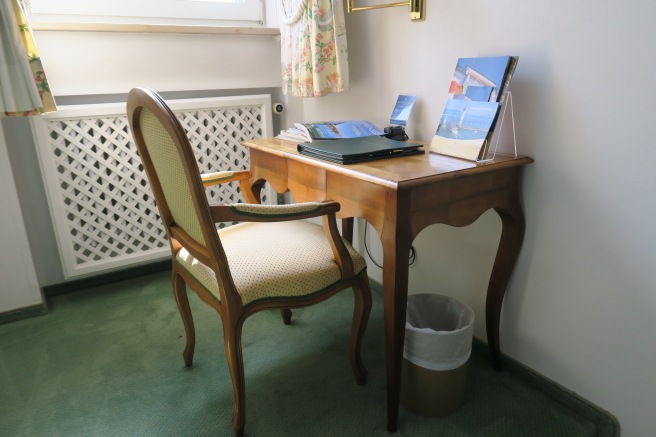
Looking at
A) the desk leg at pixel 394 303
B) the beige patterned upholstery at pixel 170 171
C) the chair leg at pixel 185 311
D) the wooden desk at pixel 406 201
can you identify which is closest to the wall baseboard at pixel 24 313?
the chair leg at pixel 185 311

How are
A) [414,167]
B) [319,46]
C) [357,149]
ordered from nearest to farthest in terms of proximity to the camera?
[414,167], [357,149], [319,46]

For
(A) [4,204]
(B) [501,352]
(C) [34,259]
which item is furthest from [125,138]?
(B) [501,352]

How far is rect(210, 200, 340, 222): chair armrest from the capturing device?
1.01 m

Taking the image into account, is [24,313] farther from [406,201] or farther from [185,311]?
[406,201]

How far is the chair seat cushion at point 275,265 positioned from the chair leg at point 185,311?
111 mm

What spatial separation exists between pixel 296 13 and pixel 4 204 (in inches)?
53.5

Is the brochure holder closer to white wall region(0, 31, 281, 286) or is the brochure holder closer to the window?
white wall region(0, 31, 281, 286)

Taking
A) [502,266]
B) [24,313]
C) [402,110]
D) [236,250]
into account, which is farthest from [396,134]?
[24,313]

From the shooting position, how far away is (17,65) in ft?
4.84

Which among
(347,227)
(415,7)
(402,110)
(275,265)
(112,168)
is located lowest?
(347,227)

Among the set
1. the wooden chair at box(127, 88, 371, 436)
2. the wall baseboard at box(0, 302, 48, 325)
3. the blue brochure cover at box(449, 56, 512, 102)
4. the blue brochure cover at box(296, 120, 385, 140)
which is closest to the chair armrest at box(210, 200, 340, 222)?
the wooden chair at box(127, 88, 371, 436)

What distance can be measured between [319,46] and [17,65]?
105 cm

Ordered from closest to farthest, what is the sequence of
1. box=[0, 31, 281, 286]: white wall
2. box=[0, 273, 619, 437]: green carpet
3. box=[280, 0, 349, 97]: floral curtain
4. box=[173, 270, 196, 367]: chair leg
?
1. box=[0, 273, 619, 437]: green carpet
2. box=[173, 270, 196, 367]: chair leg
3. box=[280, 0, 349, 97]: floral curtain
4. box=[0, 31, 281, 286]: white wall

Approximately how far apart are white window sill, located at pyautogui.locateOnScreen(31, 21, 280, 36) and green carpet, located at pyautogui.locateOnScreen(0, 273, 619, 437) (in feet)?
3.78
